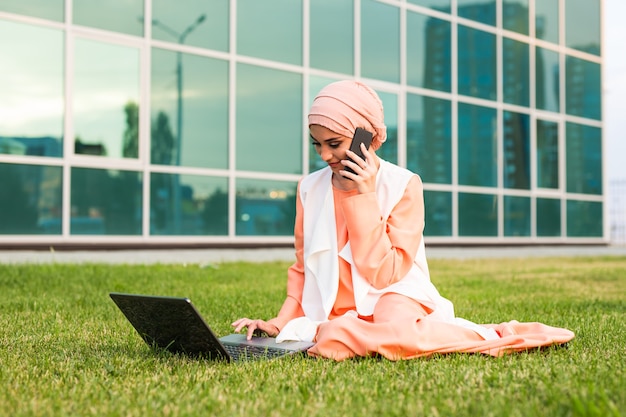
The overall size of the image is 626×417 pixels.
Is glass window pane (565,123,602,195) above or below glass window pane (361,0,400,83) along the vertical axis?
below

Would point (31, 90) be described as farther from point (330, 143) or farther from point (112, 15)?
point (330, 143)

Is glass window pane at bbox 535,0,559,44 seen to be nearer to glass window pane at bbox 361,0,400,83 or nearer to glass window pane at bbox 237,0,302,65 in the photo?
glass window pane at bbox 361,0,400,83

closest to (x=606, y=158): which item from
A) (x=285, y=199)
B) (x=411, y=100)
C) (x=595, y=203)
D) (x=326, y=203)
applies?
(x=595, y=203)

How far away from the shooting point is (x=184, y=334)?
336 cm

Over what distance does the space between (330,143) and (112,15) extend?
8.03m

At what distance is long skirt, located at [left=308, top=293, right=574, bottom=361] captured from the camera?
3.35 meters

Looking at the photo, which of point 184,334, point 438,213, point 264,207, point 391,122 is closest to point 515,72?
point 391,122

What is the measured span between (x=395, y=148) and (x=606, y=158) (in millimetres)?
6961

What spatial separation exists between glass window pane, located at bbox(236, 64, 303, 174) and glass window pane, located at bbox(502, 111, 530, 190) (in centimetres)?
545

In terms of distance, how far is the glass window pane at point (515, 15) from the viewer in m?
16.4

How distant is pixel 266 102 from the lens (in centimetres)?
1225

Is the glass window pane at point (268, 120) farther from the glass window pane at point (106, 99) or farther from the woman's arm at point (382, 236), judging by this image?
the woman's arm at point (382, 236)

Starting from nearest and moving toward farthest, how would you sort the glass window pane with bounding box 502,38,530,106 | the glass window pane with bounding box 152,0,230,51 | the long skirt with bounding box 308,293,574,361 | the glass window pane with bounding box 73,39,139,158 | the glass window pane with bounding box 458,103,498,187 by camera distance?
the long skirt with bounding box 308,293,574,361, the glass window pane with bounding box 73,39,139,158, the glass window pane with bounding box 152,0,230,51, the glass window pane with bounding box 458,103,498,187, the glass window pane with bounding box 502,38,530,106

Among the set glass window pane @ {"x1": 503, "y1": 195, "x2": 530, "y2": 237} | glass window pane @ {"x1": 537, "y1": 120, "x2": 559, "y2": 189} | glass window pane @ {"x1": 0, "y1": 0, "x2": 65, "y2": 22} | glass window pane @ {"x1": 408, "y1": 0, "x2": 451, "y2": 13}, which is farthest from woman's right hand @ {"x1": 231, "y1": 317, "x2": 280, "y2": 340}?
glass window pane @ {"x1": 537, "y1": 120, "x2": 559, "y2": 189}
